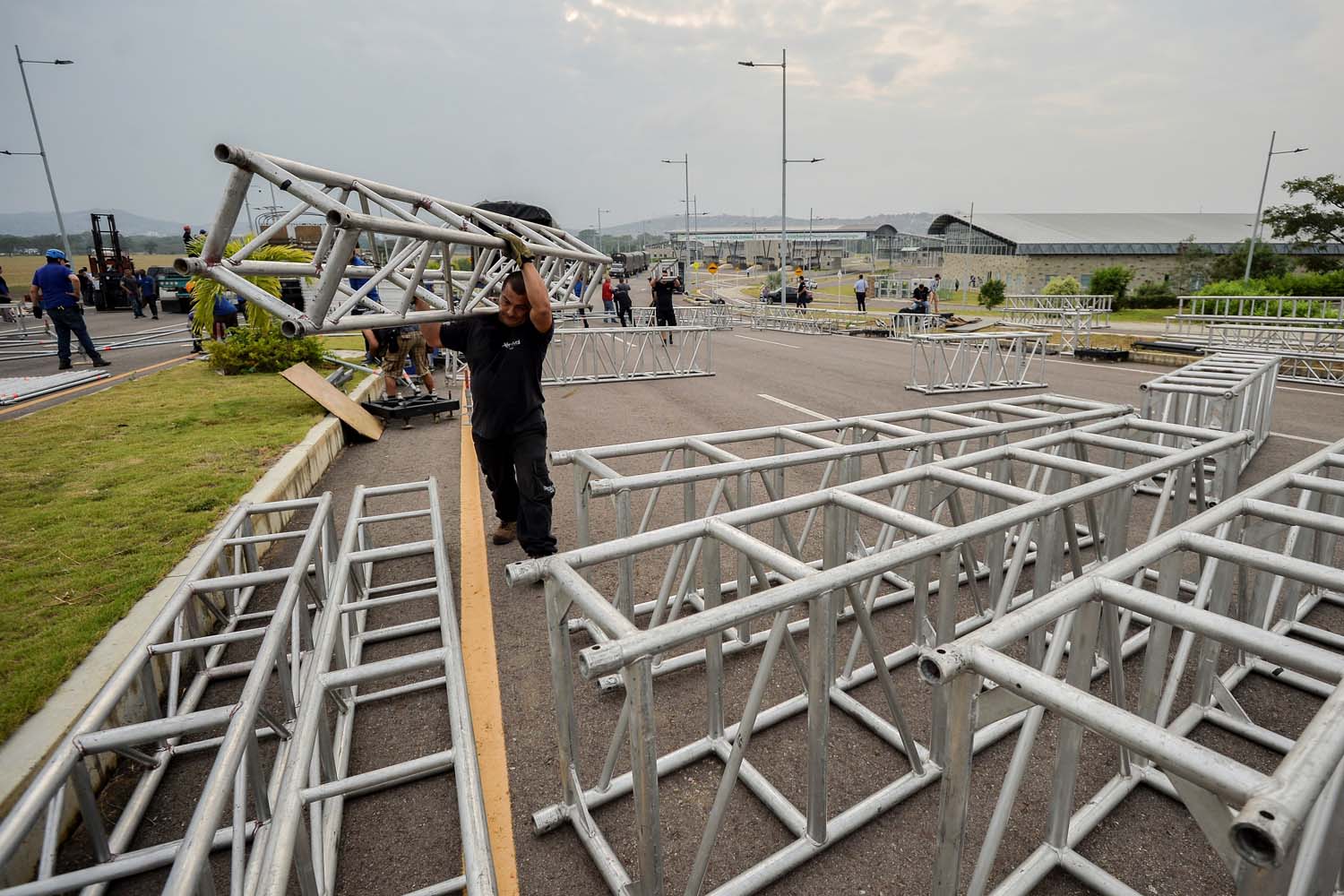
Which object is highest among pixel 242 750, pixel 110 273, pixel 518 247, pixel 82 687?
pixel 110 273

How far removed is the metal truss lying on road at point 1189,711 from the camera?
4.19ft

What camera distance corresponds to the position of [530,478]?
14.5 ft

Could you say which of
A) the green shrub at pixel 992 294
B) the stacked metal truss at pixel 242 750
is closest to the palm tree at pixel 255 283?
the stacked metal truss at pixel 242 750

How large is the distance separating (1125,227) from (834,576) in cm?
8835

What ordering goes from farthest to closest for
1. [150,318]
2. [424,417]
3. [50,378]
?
[150,318], [50,378], [424,417]

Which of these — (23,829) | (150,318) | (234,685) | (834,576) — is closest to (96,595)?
(234,685)

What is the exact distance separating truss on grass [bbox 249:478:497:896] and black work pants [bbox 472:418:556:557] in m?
0.63

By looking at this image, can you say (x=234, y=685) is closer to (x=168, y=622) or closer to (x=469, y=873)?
(x=168, y=622)

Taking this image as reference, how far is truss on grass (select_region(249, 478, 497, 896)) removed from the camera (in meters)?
1.86

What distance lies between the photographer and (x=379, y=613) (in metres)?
4.09

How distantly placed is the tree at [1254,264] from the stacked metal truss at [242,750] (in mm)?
49088

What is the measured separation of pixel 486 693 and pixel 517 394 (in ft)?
6.10

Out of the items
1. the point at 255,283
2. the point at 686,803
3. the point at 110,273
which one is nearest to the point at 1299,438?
the point at 686,803

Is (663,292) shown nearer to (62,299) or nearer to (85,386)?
(85,386)
